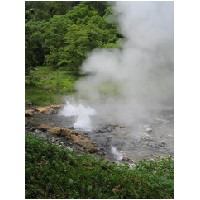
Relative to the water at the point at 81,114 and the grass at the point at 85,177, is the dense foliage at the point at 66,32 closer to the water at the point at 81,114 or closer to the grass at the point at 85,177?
the water at the point at 81,114

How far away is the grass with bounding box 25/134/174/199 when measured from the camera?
3125mm

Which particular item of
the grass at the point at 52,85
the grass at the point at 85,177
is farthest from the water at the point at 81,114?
the grass at the point at 85,177

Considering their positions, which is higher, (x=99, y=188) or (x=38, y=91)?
(x=38, y=91)

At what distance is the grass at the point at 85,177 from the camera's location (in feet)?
10.3

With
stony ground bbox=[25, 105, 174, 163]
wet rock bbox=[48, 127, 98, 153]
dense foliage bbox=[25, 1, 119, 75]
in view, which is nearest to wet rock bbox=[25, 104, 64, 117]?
stony ground bbox=[25, 105, 174, 163]

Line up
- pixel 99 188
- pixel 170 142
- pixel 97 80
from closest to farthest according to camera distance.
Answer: pixel 99 188, pixel 170 142, pixel 97 80

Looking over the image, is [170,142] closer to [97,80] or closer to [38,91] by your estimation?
A: [97,80]

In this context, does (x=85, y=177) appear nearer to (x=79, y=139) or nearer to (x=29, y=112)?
(x=79, y=139)

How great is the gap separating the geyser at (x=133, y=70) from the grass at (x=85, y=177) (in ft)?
1.48

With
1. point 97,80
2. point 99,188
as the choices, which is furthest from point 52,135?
point 99,188

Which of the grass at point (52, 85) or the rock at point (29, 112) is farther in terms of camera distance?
the grass at point (52, 85)

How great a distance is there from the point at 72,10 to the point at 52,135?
1.27m

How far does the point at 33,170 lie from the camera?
324 centimetres

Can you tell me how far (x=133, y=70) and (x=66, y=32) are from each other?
791 millimetres
